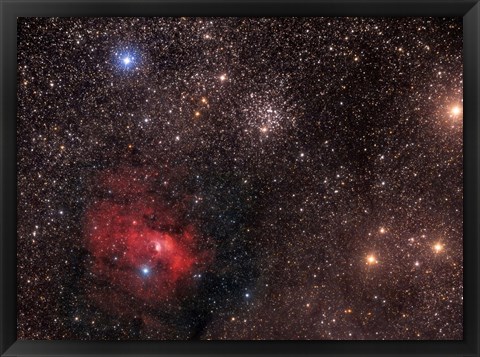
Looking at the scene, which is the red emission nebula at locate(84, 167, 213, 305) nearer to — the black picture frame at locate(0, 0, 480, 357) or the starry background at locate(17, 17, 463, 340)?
the starry background at locate(17, 17, 463, 340)
